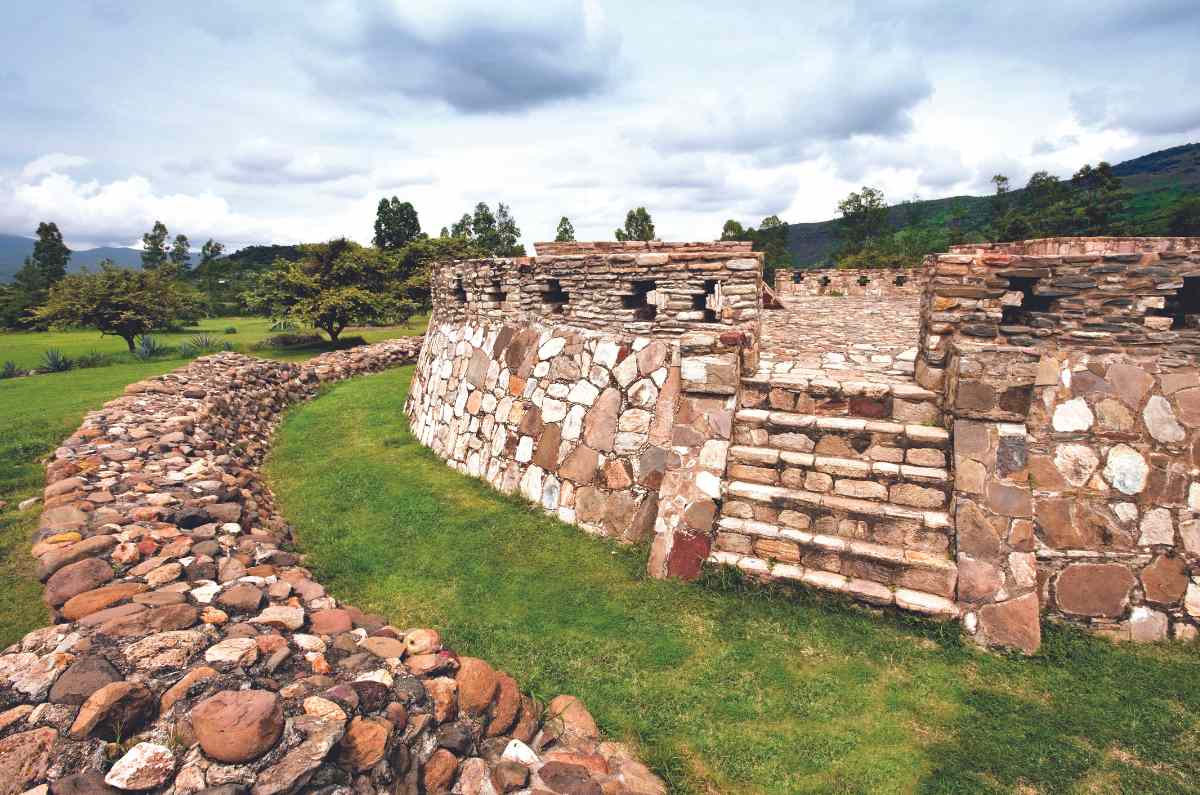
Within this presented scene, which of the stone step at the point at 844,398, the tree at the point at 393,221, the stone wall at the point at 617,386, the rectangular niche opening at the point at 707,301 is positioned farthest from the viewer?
the tree at the point at 393,221

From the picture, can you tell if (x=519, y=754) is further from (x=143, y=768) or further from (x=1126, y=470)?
(x=1126, y=470)

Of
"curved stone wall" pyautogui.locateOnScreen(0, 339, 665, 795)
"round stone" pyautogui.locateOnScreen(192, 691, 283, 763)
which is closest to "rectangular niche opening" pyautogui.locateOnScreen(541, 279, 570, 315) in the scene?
"curved stone wall" pyautogui.locateOnScreen(0, 339, 665, 795)

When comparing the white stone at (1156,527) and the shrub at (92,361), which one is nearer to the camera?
the white stone at (1156,527)

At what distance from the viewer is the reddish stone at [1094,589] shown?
13.4ft

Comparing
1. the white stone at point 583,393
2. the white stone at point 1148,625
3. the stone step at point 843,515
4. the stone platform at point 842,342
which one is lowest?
the white stone at point 1148,625

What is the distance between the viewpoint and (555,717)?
11.1 ft

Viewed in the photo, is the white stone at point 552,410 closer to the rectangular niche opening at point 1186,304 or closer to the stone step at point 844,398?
the stone step at point 844,398

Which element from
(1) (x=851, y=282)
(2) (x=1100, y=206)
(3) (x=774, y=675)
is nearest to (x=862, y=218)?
(2) (x=1100, y=206)

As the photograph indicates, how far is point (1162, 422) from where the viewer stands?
4.21 metres

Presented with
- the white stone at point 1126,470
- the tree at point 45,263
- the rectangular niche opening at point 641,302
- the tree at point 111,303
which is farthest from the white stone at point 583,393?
the tree at point 45,263

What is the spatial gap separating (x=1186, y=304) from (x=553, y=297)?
6.21 metres

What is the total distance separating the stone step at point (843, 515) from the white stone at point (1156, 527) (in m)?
1.33

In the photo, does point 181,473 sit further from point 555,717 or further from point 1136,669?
point 1136,669

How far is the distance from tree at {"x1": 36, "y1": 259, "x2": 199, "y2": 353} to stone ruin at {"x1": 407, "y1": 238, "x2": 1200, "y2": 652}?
63.9 feet
